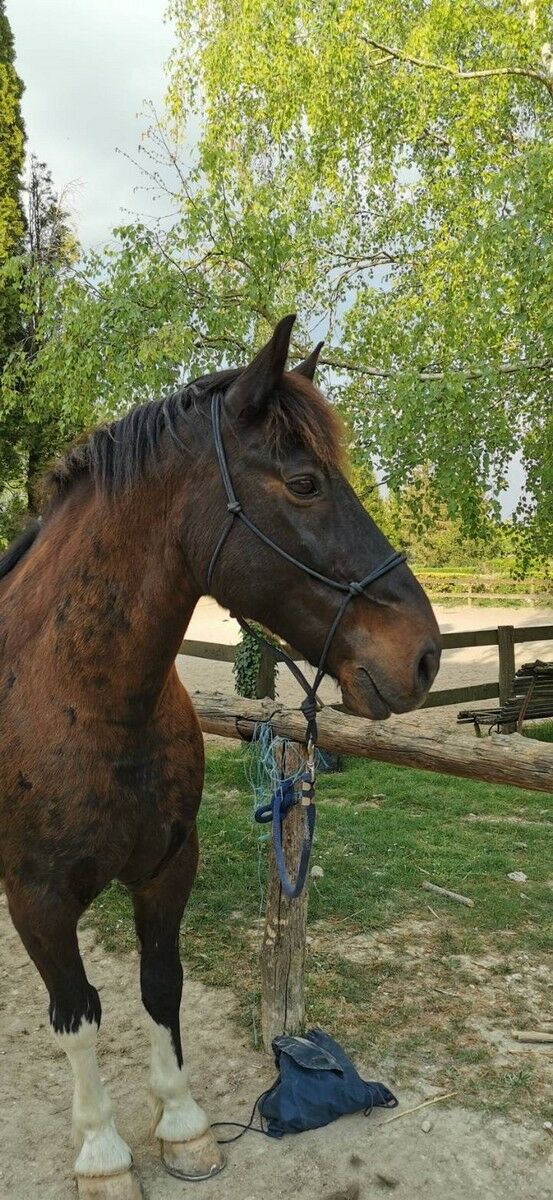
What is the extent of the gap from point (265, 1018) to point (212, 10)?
13.7 metres

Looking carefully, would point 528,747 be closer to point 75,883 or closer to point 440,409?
point 75,883

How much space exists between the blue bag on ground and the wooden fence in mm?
5768

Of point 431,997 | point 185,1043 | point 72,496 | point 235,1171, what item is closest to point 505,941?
point 431,997

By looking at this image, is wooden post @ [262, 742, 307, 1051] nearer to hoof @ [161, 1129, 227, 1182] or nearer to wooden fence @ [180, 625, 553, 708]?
hoof @ [161, 1129, 227, 1182]

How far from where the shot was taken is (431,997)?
144 inches

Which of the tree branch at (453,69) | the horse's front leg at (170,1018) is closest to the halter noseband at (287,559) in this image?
the horse's front leg at (170,1018)

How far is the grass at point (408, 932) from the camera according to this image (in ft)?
10.7

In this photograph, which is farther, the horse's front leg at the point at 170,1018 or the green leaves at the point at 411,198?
the green leaves at the point at 411,198

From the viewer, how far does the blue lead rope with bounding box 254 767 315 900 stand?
109 inches

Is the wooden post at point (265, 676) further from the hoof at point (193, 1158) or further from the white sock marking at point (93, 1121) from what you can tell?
the white sock marking at point (93, 1121)

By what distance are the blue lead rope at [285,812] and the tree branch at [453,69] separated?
7.86 meters

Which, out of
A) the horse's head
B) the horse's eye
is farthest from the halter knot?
the horse's eye

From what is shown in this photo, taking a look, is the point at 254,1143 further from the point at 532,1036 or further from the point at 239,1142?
the point at 532,1036

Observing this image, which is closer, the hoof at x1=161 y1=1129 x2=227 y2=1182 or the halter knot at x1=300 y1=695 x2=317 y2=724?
the halter knot at x1=300 y1=695 x2=317 y2=724
